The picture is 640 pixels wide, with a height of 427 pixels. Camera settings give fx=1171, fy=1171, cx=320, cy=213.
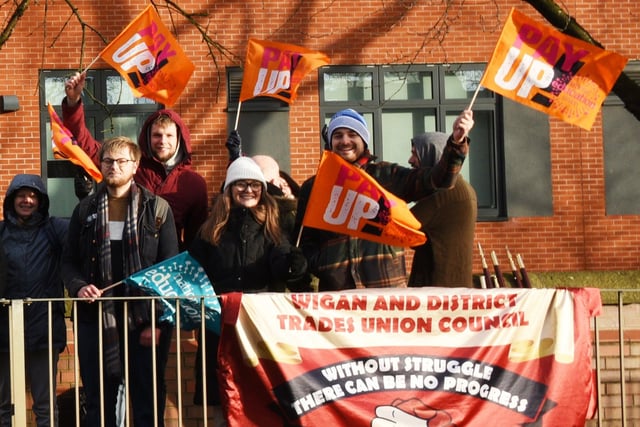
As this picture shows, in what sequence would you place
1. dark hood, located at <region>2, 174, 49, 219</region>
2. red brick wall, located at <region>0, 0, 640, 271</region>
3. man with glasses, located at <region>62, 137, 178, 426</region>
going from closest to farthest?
man with glasses, located at <region>62, 137, 178, 426</region> < dark hood, located at <region>2, 174, 49, 219</region> < red brick wall, located at <region>0, 0, 640, 271</region>

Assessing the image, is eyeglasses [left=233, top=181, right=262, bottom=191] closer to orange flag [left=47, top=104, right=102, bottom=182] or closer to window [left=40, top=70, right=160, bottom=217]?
orange flag [left=47, top=104, right=102, bottom=182]

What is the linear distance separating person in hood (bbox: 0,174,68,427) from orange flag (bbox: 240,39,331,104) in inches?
87.4

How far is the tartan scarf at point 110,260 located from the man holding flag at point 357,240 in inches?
39.6

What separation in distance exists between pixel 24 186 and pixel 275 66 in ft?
8.23

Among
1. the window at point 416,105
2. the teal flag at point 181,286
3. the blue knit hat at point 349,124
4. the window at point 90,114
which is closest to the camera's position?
the teal flag at point 181,286

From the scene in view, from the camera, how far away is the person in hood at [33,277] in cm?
752

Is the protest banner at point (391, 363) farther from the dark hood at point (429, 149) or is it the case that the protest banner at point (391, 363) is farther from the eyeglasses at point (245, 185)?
the dark hood at point (429, 149)

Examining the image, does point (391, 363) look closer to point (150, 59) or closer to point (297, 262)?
point (297, 262)

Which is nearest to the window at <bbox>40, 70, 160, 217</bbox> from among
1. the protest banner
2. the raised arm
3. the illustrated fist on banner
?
the raised arm

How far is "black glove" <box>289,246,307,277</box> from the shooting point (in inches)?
269

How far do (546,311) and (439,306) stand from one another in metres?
0.60

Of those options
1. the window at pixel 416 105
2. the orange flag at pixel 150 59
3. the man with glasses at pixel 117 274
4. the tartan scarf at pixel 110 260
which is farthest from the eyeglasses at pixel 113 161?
the window at pixel 416 105

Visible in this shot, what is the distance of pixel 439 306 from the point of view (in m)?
6.46

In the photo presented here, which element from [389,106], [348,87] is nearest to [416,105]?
[389,106]
